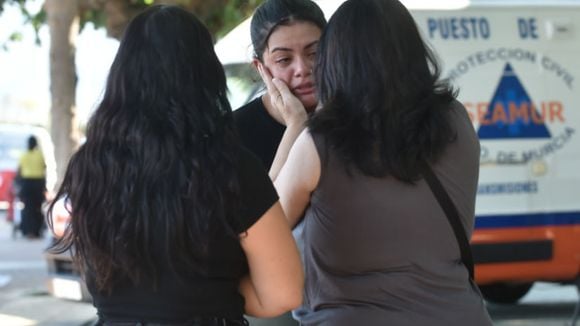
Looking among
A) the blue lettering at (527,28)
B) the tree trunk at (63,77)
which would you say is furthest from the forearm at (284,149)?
the tree trunk at (63,77)

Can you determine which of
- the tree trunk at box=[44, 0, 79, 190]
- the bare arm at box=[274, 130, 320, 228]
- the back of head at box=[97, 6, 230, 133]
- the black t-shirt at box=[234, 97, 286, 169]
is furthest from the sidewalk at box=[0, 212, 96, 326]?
the back of head at box=[97, 6, 230, 133]

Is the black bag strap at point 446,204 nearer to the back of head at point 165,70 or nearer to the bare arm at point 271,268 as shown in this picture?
the bare arm at point 271,268

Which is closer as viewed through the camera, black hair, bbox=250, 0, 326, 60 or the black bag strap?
the black bag strap

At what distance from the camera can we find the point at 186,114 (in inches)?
99.2

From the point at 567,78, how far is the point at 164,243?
650 centimetres

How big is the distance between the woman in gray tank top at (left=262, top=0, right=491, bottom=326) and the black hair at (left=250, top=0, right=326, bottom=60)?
0.51 meters

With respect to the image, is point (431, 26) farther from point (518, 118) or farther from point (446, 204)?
point (446, 204)

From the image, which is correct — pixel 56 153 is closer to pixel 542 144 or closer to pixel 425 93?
pixel 542 144

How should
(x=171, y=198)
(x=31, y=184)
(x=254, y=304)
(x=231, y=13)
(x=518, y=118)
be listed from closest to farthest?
(x=171, y=198) → (x=254, y=304) → (x=518, y=118) → (x=231, y=13) → (x=31, y=184)

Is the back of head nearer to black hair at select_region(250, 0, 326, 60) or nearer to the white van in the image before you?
black hair at select_region(250, 0, 326, 60)

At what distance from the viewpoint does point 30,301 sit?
11.3 metres

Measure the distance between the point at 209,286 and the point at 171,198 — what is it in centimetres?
22

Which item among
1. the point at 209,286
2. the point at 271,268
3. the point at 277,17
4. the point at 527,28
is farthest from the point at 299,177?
the point at 527,28

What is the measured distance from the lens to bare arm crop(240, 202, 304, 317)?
8.32 feet
